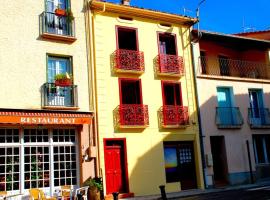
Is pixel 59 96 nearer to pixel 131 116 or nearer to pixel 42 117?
pixel 42 117

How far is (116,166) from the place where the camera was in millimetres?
18109

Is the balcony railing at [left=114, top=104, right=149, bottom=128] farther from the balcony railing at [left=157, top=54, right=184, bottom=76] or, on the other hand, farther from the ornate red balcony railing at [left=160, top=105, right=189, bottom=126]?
the balcony railing at [left=157, top=54, right=184, bottom=76]

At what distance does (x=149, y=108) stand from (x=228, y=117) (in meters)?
5.33

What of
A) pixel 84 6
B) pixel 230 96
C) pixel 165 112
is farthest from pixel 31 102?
pixel 230 96

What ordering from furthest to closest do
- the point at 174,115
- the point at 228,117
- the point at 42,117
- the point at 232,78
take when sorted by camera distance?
the point at 232,78 < the point at 228,117 < the point at 174,115 < the point at 42,117

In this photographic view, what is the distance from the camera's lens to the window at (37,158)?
15727 millimetres

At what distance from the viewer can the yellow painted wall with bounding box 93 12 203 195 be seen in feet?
59.6

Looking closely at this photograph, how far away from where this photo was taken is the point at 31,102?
1638cm

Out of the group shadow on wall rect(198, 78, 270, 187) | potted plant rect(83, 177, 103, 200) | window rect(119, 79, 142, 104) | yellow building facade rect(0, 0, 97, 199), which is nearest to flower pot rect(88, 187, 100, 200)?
potted plant rect(83, 177, 103, 200)

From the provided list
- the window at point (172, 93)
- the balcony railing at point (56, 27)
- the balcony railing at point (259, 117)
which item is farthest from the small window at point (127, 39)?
the balcony railing at point (259, 117)

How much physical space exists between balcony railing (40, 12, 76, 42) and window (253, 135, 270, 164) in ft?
40.6

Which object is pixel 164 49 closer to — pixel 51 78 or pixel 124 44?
pixel 124 44

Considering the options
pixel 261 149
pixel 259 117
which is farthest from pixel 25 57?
pixel 261 149

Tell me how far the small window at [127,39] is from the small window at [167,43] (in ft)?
5.25
